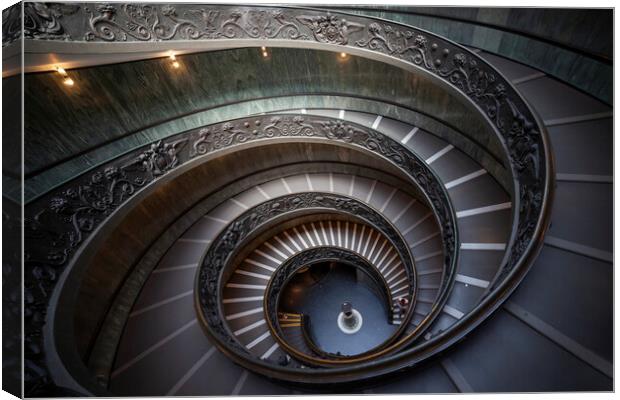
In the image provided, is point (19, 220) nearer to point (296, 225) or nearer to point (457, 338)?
point (457, 338)

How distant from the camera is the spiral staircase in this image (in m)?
2.53

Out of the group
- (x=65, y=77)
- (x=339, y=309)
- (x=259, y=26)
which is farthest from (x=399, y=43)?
(x=339, y=309)

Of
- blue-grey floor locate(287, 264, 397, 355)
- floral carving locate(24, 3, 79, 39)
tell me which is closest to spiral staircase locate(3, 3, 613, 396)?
floral carving locate(24, 3, 79, 39)

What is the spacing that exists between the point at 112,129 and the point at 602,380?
7060 millimetres

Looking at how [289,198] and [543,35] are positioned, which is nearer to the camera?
[543,35]

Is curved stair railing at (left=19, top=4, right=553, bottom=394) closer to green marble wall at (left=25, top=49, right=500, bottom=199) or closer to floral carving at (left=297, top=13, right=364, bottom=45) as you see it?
floral carving at (left=297, top=13, right=364, bottom=45)

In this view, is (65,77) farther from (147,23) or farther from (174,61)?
(174,61)

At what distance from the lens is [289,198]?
8.61m

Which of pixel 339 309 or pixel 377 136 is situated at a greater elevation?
pixel 377 136

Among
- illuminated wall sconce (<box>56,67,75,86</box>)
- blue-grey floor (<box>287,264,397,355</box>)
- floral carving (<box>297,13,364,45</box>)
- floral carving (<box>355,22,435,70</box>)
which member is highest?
floral carving (<box>297,13,364,45</box>)

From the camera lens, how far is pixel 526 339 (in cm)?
239

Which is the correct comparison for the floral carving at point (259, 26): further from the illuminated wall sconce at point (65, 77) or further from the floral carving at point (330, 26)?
the illuminated wall sconce at point (65, 77)

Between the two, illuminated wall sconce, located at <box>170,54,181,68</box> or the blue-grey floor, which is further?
the blue-grey floor

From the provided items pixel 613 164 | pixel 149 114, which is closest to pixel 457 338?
pixel 613 164
